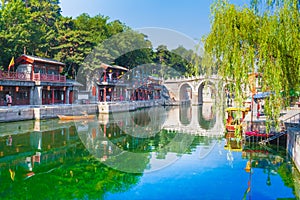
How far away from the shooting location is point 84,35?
30625mm

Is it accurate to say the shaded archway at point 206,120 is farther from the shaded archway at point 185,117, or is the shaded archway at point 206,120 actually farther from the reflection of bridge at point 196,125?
the shaded archway at point 185,117

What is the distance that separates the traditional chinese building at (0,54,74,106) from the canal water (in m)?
5.90

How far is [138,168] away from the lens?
1048 cm

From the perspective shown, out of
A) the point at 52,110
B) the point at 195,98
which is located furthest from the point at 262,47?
the point at 195,98

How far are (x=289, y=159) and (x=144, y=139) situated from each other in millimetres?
7929

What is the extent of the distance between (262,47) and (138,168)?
5.85 m

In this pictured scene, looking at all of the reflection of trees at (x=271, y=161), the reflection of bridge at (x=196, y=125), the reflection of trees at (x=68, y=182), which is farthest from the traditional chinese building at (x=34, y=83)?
Result: the reflection of trees at (x=271, y=161)

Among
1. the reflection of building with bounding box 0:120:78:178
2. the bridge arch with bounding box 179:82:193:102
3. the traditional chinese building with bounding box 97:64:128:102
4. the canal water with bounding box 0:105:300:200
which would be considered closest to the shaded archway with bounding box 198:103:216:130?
the canal water with bounding box 0:105:300:200

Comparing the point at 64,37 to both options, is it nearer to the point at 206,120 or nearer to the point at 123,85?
the point at 123,85

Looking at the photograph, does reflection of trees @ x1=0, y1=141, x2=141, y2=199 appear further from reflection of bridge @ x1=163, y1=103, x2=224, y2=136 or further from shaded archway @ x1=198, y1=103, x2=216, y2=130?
shaded archway @ x1=198, y1=103, x2=216, y2=130

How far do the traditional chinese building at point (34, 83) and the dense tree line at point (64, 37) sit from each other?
5.50ft

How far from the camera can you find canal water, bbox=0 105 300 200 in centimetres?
808

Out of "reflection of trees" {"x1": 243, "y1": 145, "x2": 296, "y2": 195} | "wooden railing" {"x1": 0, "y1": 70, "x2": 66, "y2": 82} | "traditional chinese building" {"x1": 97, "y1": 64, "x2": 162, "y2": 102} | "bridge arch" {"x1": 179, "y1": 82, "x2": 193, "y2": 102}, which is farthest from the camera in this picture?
"bridge arch" {"x1": 179, "y1": 82, "x2": 193, "y2": 102}

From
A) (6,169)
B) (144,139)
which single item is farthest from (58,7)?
(6,169)
